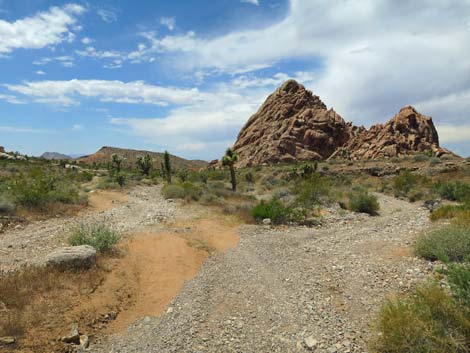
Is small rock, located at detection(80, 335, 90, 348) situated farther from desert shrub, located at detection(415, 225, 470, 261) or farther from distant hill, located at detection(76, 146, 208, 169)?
distant hill, located at detection(76, 146, 208, 169)

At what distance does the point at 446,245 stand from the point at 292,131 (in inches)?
3166

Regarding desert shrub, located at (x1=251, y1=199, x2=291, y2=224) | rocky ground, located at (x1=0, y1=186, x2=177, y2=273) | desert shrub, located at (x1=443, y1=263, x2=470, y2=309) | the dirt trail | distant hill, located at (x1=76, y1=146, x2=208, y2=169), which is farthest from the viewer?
distant hill, located at (x1=76, y1=146, x2=208, y2=169)

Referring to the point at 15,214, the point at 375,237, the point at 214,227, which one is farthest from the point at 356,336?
the point at 15,214

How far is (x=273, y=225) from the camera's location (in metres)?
15.9

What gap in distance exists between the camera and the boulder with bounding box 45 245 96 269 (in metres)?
8.31

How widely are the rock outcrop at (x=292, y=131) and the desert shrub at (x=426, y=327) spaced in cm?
7826

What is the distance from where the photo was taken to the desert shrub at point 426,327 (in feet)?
15.0

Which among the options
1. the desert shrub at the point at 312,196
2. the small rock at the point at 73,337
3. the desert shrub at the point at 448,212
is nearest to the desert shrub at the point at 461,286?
the small rock at the point at 73,337

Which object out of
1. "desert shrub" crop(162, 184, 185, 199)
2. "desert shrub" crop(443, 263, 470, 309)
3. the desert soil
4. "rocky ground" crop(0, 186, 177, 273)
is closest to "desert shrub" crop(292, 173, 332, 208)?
the desert soil

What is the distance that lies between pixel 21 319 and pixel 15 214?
11.3m

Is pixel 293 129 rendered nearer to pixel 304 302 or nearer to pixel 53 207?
pixel 53 207

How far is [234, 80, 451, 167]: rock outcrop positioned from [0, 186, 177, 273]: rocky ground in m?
64.4

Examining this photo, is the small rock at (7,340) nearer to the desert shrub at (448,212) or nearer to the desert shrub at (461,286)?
the desert shrub at (461,286)

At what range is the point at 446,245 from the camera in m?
9.02
